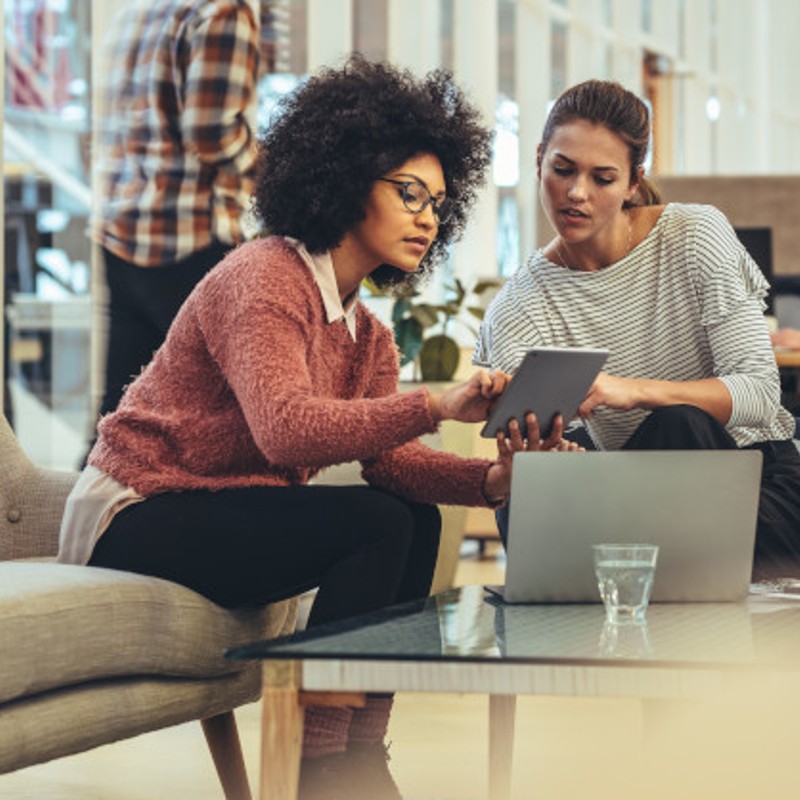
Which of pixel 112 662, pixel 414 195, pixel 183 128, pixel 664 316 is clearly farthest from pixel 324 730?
pixel 183 128

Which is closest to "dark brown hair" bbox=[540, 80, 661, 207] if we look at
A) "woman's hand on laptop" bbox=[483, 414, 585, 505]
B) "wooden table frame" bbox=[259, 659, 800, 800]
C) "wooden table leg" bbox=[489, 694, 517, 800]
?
"woman's hand on laptop" bbox=[483, 414, 585, 505]

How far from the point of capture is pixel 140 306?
3.31 m

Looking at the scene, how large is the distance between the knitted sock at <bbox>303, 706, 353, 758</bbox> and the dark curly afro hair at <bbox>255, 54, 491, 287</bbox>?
24.5 inches

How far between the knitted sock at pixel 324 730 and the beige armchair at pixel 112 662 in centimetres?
19

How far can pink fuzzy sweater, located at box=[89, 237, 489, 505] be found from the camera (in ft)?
5.93

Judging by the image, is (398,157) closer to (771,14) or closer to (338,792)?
(338,792)

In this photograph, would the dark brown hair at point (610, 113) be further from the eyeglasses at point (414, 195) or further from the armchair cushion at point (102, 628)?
the armchair cushion at point (102, 628)

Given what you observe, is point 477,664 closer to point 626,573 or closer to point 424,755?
point 626,573

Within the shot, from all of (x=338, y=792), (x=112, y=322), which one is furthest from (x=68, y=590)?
(x=112, y=322)

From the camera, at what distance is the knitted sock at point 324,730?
1.63 m

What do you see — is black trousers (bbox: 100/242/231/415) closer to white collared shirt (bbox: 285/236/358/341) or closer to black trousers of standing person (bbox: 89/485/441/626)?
white collared shirt (bbox: 285/236/358/341)

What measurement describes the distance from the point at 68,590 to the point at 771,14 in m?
9.59

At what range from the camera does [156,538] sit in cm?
185

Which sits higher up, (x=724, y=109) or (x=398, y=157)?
(x=724, y=109)
